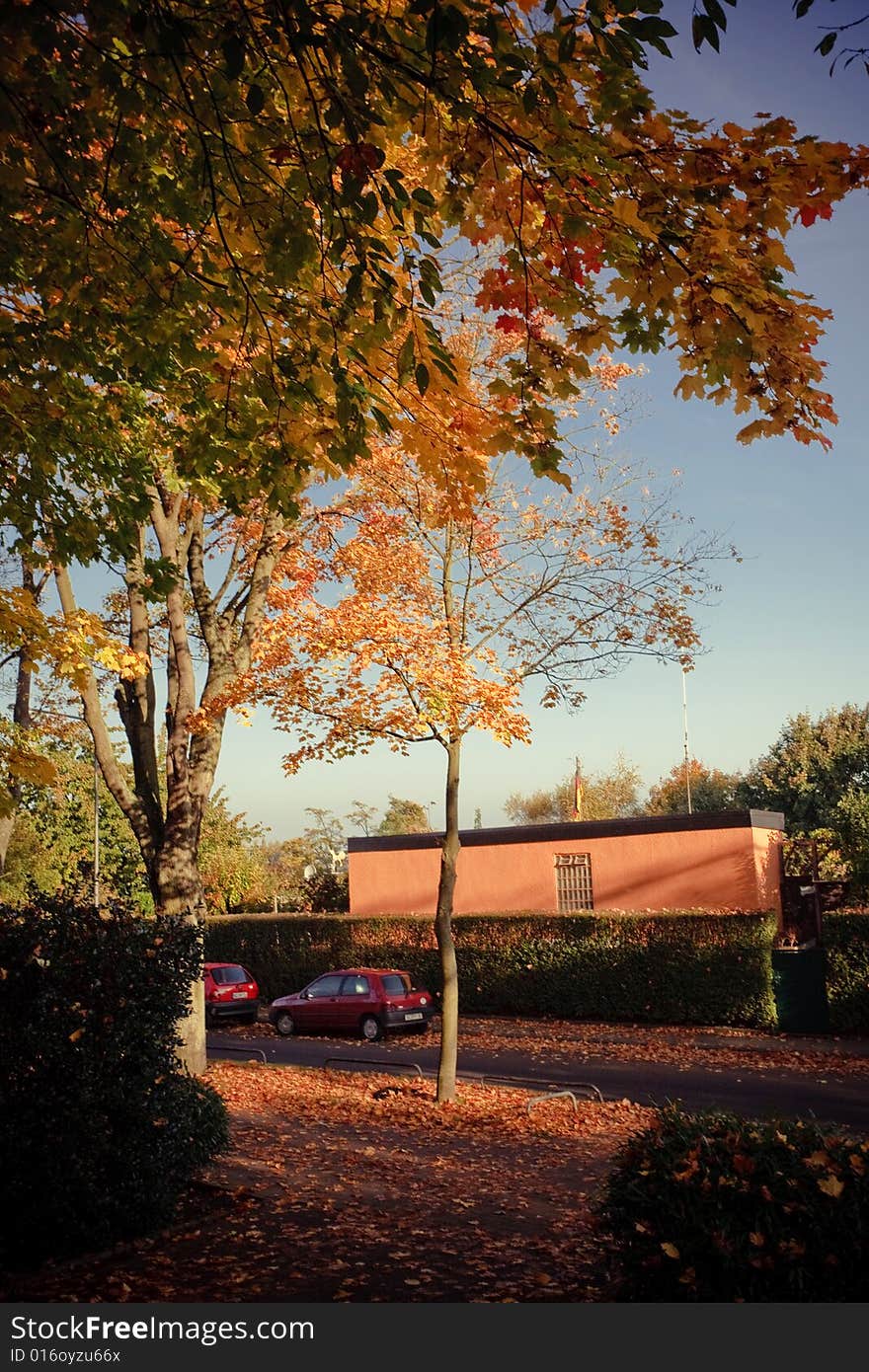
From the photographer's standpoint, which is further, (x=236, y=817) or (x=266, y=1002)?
(x=236, y=817)

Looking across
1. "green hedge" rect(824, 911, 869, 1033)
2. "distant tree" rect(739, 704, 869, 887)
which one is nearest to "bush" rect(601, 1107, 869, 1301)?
A: "green hedge" rect(824, 911, 869, 1033)

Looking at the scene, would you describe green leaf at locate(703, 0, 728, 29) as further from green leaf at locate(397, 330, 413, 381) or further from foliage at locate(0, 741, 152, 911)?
foliage at locate(0, 741, 152, 911)

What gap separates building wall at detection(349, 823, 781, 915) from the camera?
27.2m

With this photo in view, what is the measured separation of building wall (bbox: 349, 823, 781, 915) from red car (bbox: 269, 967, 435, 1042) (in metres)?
5.99

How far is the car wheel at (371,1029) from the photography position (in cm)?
2427

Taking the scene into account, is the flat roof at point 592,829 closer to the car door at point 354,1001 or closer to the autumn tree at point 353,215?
the car door at point 354,1001

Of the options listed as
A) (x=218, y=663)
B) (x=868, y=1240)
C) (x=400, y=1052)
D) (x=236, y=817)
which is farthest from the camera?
(x=236, y=817)

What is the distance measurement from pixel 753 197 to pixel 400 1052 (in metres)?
19.4

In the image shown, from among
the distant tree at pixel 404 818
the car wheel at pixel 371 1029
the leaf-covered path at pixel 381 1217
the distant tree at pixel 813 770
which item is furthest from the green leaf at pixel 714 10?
the distant tree at pixel 404 818

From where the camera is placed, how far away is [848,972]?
Result: 73.1 feet

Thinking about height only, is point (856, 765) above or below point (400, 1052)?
above
